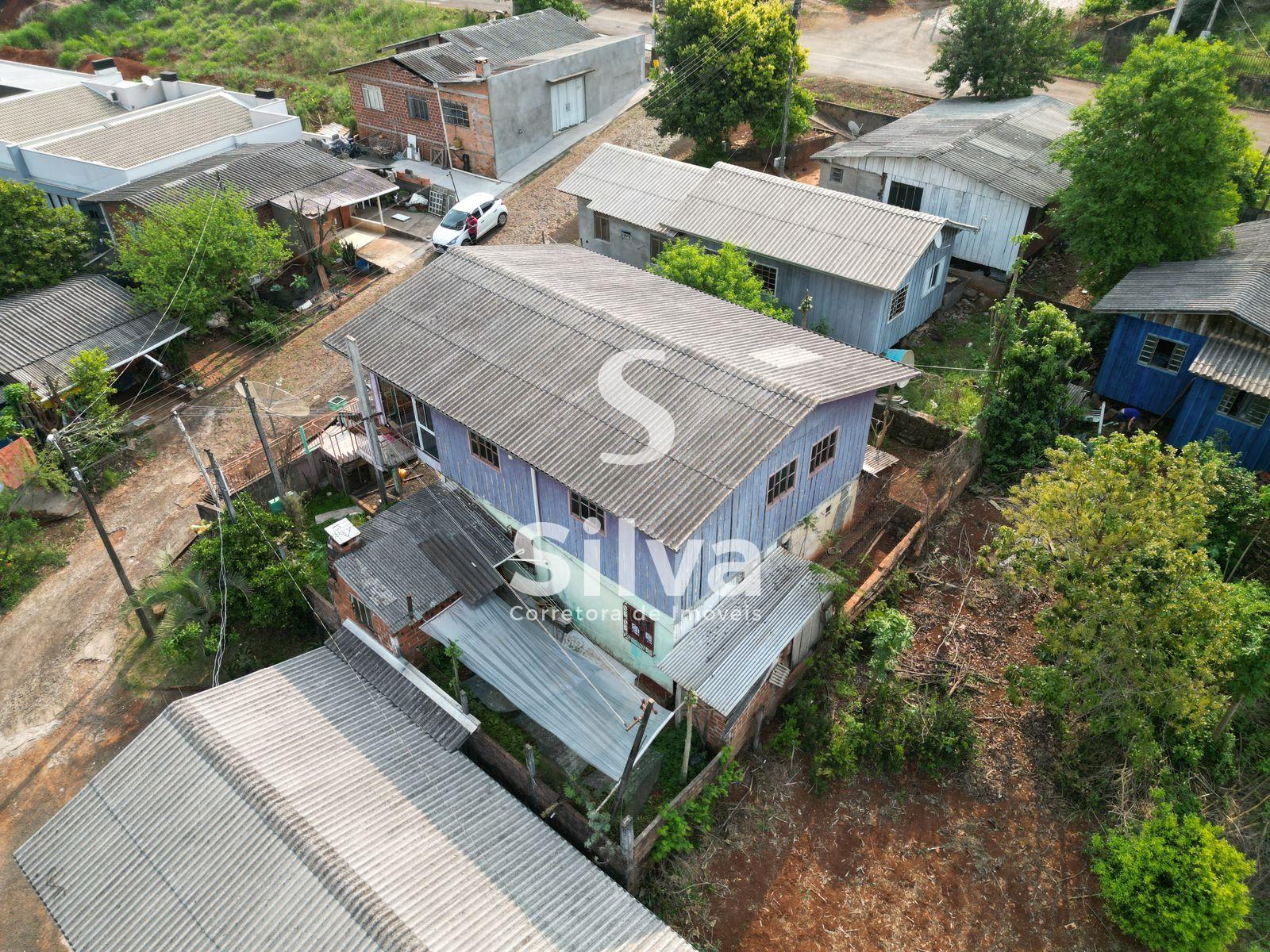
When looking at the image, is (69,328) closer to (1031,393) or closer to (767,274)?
(767,274)

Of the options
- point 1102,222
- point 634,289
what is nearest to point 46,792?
point 634,289

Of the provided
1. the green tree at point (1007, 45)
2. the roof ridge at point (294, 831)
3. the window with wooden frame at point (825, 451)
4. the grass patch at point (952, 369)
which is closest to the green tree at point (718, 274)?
the grass patch at point (952, 369)

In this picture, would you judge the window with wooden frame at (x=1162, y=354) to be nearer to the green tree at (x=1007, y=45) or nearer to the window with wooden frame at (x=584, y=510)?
the window with wooden frame at (x=584, y=510)

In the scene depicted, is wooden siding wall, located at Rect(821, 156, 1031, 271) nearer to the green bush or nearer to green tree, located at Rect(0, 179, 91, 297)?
the green bush

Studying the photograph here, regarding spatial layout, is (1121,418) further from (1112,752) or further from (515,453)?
(515,453)

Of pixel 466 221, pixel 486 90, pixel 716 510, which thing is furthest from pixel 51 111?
pixel 716 510
